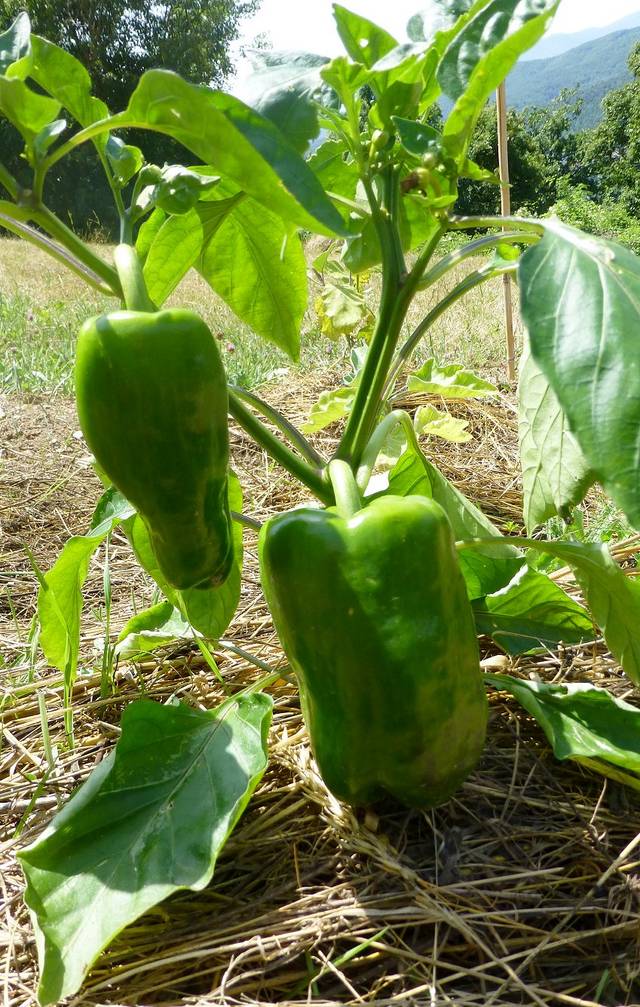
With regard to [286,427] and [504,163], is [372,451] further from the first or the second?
[504,163]

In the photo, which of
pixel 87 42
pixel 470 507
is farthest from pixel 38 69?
pixel 87 42

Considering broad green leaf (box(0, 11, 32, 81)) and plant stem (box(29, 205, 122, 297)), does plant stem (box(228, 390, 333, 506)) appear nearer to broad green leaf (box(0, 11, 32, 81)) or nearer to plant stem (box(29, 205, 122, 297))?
plant stem (box(29, 205, 122, 297))

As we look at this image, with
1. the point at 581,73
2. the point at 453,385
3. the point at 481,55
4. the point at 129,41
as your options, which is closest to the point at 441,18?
the point at 481,55

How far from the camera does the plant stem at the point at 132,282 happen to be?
0.74 metres

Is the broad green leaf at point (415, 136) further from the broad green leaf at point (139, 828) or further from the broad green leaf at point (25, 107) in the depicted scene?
the broad green leaf at point (139, 828)

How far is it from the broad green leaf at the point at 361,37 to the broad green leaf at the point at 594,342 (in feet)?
1.09

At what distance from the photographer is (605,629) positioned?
0.94 metres

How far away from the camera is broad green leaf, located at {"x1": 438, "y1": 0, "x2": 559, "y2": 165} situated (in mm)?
757

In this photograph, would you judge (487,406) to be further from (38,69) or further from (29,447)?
(38,69)

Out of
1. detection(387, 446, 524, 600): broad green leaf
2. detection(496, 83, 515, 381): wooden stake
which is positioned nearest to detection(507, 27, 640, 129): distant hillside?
detection(496, 83, 515, 381): wooden stake

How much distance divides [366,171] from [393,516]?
377 millimetres

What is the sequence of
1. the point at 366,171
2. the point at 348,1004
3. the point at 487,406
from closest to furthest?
the point at 348,1004 < the point at 366,171 < the point at 487,406

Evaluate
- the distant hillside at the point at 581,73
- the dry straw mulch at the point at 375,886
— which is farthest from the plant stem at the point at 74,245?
the distant hillside at the point at 581,73

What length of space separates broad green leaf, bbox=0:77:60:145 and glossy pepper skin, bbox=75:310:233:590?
0.18 m
